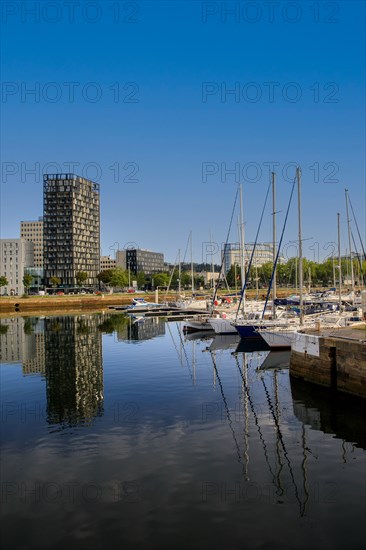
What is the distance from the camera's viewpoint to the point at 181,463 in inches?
683

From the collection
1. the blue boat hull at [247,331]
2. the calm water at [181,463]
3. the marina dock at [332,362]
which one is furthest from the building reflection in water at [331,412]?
the blue boat hull at [247,331]

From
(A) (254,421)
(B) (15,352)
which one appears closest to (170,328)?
(B) (15,352)

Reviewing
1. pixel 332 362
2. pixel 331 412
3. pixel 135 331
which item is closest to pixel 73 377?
pixel 332 362

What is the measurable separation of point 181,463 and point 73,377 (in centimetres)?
1939

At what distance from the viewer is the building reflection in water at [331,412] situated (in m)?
20.9

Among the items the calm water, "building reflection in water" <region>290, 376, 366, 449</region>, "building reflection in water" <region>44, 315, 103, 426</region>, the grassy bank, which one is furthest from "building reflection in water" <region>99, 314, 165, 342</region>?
the grassy bank

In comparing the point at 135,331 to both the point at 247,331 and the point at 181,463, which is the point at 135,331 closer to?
the point at 247,331

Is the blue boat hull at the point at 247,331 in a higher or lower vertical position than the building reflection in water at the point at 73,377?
higher

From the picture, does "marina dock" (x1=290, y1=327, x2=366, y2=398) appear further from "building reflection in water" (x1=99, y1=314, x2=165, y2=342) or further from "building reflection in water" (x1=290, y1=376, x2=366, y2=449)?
"building reflection in water" (x1=99, y1=314, x2=165, y2=342)

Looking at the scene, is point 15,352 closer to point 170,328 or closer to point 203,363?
point 203,363

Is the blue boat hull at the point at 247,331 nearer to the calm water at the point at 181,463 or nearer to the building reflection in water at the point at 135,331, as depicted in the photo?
the building reflection in water at the point at 135,331

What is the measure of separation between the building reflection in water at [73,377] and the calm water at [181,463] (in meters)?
0.21

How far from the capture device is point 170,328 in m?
73.4

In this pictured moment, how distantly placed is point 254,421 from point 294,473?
630 cm
